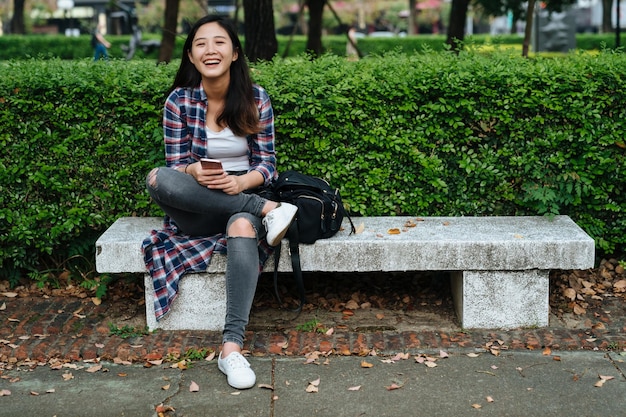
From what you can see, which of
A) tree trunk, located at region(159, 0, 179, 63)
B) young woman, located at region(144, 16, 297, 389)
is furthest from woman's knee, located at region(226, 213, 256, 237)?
tree trunk, located at region(159, 0, 179, 63)

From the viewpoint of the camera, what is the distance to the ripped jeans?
418cm

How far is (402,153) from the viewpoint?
5102 millimetres

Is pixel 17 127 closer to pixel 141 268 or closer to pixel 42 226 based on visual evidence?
pixel 42 226

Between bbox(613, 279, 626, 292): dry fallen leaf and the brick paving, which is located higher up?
bbox(613, 279, 626, 292): dry fallen leaf

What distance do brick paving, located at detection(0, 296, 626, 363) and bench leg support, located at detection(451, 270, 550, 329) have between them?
2.3 inches

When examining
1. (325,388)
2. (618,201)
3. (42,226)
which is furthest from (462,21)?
(325,388)

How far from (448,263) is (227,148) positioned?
137 cm

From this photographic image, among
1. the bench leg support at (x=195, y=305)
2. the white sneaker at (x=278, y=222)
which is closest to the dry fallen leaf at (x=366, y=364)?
the white sneaker at (x=278, y=222)

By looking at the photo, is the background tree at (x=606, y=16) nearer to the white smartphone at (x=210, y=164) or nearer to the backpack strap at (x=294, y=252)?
the backpack strap at (x=294, y=252)

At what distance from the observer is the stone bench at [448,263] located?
453cm

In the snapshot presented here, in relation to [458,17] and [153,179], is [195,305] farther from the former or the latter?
[458,17]

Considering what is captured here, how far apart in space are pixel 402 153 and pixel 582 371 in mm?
1717

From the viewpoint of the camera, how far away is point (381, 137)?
5.04m

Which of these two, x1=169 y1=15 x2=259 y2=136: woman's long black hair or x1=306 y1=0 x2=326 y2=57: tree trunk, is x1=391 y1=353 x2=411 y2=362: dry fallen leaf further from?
x1=306 y1=0 x2=326 y2=57: tree trunk
